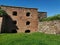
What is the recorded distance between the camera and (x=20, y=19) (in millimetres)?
38125

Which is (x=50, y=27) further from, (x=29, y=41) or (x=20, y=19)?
(x=29, y=41)

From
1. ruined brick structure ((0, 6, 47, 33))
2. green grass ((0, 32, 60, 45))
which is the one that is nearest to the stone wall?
ruined brick structure ((0, 6, 47, 33))

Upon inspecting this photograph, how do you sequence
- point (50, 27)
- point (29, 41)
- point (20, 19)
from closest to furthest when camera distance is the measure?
point (29, 41)
point (50, 27)
point (20, 19)

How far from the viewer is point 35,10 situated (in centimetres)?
3931

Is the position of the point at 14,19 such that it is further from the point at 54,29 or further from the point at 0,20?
the point at 54,29

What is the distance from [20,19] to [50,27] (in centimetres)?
960

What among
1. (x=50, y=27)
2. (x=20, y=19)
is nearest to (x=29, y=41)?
(x=50, y=27)

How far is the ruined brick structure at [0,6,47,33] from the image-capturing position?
36938 millimetres

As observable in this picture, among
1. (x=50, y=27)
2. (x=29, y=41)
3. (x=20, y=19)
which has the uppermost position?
(x=20, y=19)

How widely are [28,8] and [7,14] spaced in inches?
204

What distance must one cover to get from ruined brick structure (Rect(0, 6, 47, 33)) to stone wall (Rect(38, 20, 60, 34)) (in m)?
5.35

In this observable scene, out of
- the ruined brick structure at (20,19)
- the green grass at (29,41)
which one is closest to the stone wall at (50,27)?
the ruined brick structure at (20,19)

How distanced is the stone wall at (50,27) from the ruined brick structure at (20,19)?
5.35 metres

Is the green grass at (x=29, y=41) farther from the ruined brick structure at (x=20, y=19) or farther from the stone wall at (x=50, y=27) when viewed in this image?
the ruined brick structure at (x=20, y=19)
